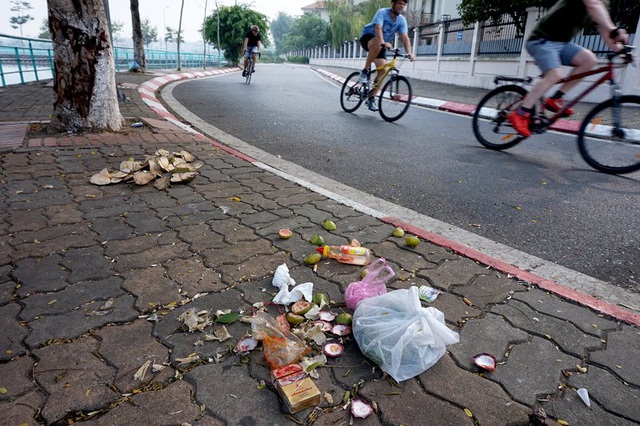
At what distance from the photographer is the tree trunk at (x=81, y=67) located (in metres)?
4.88

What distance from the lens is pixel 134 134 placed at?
5.41 m

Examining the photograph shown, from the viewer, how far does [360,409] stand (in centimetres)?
150

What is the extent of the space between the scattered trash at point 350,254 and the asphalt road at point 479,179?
3.64 feet

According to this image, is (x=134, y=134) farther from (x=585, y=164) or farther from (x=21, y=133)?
(x=585, y=164)

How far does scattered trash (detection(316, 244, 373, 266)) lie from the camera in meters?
2.52

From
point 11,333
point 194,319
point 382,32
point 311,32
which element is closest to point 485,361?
point 194,319

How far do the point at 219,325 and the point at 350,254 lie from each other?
93cm

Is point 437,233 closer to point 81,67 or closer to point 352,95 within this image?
point 81,67

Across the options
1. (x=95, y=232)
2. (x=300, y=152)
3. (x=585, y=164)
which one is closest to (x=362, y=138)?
(x=300, y=152)

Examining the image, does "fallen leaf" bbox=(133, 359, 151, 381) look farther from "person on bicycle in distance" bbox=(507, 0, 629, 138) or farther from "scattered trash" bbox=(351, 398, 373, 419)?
"person on bicycle in distance" bbox=(507, 0, 629, 138)

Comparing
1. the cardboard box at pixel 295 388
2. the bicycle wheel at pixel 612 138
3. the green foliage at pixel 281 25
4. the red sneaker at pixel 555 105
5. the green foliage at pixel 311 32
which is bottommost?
the cardboard box at pixel 295 388

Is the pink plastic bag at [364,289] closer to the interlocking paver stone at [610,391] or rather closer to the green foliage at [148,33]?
the interlocking paver stone at [610,391]

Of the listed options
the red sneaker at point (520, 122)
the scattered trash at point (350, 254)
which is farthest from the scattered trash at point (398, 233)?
the red sneaker at point (520, 122)

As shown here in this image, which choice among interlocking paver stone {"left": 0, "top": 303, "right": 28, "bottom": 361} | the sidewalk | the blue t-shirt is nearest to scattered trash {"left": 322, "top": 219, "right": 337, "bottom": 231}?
the sidewalk
